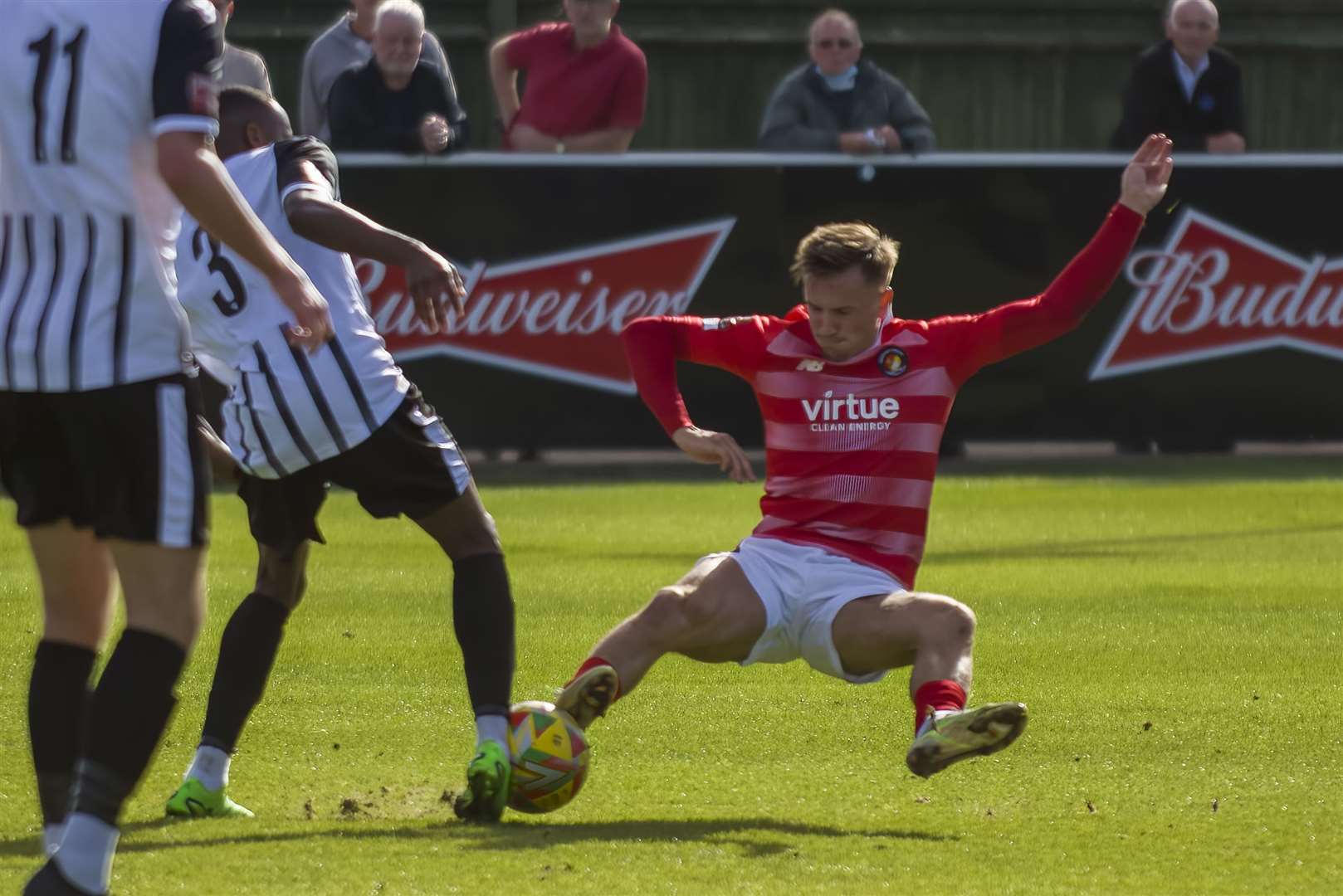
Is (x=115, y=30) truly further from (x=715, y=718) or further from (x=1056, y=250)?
(x=1056, y=250)

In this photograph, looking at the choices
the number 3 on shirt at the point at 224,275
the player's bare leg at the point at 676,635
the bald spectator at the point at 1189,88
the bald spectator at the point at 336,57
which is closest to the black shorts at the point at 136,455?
the number 3 on shirt at the point at 224,275

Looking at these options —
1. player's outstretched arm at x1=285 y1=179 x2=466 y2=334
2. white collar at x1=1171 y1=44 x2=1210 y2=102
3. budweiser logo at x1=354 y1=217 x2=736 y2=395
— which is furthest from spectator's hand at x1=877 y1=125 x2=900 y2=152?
player's outstretched arm at x1=285 y1=179 x2=466 y2=334

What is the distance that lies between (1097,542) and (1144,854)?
19.1 feet

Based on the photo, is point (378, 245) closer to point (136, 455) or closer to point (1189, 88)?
point (136, 455)

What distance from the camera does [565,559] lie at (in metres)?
9.69

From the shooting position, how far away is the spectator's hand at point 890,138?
517 inches

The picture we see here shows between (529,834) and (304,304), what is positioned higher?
(304,304)

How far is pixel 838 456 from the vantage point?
18.1 ft

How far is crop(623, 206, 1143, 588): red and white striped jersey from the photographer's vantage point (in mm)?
5445

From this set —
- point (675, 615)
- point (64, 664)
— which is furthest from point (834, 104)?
point (64, 664)

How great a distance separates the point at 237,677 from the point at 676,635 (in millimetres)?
1041

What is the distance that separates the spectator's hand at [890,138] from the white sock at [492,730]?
28.6 feet

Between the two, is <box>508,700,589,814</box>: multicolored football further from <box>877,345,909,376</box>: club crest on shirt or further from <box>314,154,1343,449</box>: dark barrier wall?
<box>314,154,1343,449</box>: dark barrier wall

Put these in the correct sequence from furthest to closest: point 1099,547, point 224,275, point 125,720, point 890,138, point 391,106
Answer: point 890,138
point 391,106
point 1099,547
point 224,275
point 125,720
